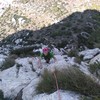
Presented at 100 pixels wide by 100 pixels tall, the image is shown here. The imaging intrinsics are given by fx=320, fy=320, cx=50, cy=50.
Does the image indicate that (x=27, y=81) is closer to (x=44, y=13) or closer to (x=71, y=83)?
(x=71, y=83)

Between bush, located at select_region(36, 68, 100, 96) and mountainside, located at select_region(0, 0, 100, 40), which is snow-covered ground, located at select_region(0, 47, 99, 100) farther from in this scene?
mountainside, located at select_region(0, 0, 100, 40)

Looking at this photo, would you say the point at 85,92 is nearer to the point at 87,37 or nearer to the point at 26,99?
the point at 26,99

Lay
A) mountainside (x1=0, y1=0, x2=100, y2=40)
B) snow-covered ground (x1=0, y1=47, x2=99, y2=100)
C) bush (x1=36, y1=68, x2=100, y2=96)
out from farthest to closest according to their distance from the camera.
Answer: mountainside (x1=0, y1=0, x2=100, y2=40), snow-covered ground (x1=0, y1=47, x2=99, y2=100), bush (x1=36, y1=68, x2=100, y2=96)

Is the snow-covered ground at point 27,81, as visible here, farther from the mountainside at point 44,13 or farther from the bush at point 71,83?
the mountainside at point 44,13

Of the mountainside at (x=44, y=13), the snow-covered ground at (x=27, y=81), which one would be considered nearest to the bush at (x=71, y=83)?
the snow-covered ground at (x=27, y=81)

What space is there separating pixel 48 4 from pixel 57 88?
607 feet

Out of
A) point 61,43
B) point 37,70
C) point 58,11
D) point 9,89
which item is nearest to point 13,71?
point 37,70

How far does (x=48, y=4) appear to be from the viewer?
192 meters

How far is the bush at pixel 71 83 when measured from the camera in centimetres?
864

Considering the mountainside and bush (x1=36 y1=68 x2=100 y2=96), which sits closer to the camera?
bush (x1=36 y1=68 x2=100 y2=96)

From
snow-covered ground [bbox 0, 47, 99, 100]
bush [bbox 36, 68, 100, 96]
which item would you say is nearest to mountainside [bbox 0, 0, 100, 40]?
snow-covered ground [bbox 0, 47, 99, 100]

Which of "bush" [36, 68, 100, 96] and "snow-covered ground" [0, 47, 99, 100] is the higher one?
"bush" [36, 68, 100, 96]

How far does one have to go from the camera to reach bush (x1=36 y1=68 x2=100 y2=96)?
8.64 metres

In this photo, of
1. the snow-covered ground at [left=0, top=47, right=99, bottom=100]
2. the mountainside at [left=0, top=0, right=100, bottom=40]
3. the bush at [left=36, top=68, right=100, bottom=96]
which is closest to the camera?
the bush at [left=36, top=68, right=100, bottom=96]
